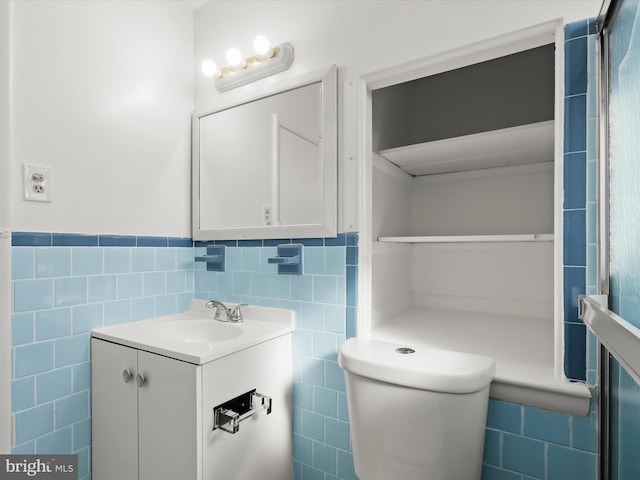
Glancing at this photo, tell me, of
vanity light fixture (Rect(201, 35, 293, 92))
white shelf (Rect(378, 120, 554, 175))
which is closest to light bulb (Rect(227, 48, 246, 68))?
vanity light fixture (Rect(201, 35, 293, 92))

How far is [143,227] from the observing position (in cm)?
150

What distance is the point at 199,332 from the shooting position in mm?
1501

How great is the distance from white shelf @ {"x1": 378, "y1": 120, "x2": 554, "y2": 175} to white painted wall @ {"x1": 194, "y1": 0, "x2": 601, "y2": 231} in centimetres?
31

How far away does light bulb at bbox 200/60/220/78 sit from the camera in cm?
154

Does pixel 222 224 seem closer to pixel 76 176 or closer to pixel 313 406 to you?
pixel 76 176

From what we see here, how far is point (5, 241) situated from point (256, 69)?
3.52 feet

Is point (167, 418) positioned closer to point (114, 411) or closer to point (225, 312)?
point (114, 411)

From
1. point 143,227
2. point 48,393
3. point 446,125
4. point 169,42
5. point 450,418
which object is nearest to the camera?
point 450,418

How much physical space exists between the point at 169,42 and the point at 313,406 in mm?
1694

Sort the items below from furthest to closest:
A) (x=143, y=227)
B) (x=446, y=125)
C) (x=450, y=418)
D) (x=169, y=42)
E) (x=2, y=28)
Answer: (x=446, y=125) → (x=169, y=42) → (x=143, y=227) → (x=2, y=28) → (x=450, y=418)

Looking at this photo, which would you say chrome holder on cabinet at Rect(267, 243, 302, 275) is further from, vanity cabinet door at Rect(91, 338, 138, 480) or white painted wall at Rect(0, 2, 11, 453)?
white painted wall at Rect(0, 2, 11, 453)

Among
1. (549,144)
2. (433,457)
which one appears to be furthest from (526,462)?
(549,144)

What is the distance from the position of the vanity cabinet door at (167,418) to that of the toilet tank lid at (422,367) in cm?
47

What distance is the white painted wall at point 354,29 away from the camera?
1.02 metres
